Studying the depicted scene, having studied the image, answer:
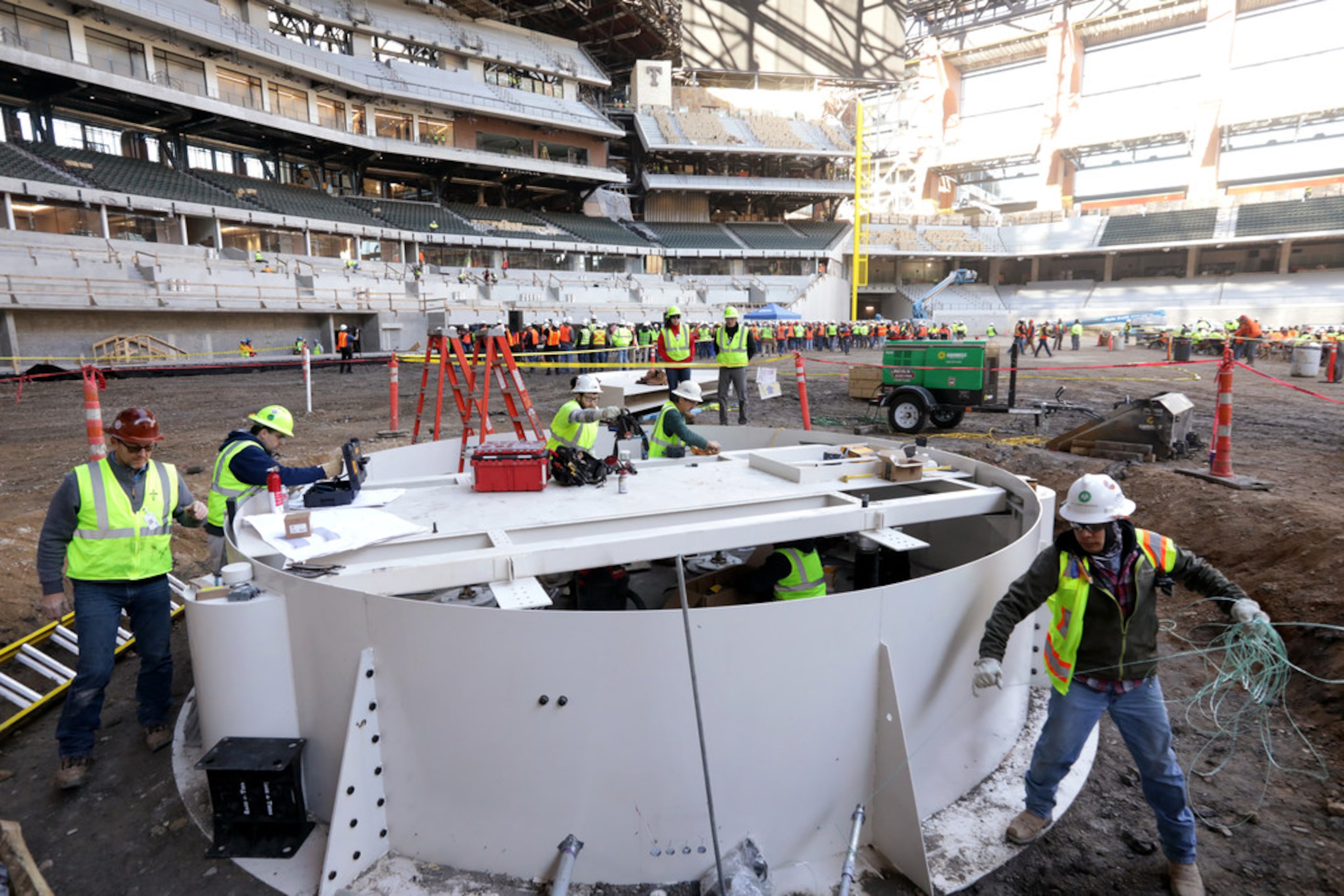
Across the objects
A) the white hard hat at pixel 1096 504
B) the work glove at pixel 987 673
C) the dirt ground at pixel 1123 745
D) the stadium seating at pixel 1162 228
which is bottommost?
the dirt ground at pixel 1123 745

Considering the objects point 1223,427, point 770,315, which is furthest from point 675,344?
point 770,315

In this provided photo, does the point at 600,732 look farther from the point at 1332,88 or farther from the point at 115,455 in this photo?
the point at 1332,88

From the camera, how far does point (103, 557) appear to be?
11.3 ft

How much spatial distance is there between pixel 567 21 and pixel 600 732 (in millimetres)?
52252

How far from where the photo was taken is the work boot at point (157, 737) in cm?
370

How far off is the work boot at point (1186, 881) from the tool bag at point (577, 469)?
3.55 metres

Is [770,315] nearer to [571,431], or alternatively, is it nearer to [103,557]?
[571,431]

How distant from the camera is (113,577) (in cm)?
346

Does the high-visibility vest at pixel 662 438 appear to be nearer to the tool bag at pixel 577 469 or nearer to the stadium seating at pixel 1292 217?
the tool bag at pixel 577 469

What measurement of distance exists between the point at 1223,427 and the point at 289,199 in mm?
34863

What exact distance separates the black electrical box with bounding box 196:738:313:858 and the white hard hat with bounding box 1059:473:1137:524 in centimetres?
325

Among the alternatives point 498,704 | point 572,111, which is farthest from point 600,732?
point 572,111

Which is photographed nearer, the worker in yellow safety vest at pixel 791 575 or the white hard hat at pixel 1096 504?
the white hard hat at pixel 1096 504

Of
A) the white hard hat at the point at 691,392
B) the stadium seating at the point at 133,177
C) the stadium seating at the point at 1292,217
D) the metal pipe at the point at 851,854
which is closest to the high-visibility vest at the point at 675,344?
the white hard hat at the point at 691,392
